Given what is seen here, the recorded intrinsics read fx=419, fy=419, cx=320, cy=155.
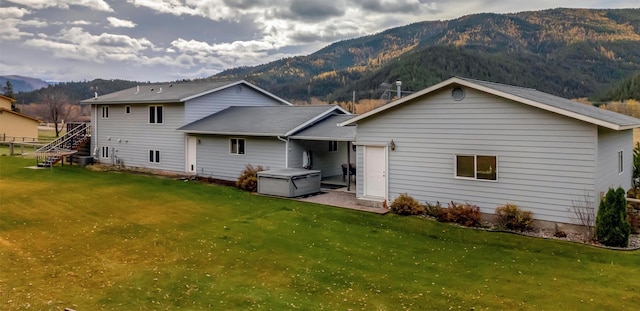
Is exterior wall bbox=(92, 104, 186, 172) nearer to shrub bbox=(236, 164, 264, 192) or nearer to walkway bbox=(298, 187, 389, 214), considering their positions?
shrub bbox=(236, 164, 264, 192)

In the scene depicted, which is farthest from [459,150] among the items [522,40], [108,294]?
[522,40]

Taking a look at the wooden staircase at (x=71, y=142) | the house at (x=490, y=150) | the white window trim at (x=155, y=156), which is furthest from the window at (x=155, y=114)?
the house at (x=490, y=150)

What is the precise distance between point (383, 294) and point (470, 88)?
7.37 metres

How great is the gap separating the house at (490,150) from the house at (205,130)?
12.3ft

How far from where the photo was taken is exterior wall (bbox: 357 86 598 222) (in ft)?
35.7

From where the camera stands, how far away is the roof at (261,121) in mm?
18953

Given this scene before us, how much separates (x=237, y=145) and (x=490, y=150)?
467 inches

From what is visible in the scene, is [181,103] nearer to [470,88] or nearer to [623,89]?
[470,88]

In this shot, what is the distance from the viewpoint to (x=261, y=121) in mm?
20703

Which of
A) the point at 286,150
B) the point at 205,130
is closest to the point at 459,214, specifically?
the point at 286,150

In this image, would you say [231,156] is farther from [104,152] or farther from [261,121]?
[104,152]

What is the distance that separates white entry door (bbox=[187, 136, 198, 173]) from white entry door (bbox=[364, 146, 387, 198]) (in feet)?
35.8

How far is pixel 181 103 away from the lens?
22500 millimetres

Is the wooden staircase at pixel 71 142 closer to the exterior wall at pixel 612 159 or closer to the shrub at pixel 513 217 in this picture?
the shrub at pixel 513 217
